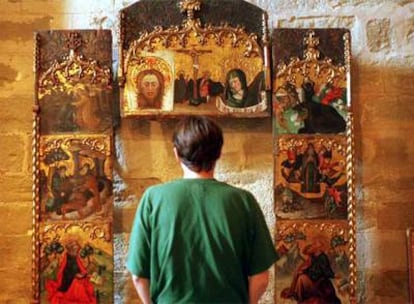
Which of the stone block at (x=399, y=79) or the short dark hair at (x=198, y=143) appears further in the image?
the stone block at (x=399, y=79)

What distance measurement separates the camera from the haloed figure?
106 inches

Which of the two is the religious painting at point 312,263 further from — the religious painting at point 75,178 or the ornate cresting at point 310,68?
the religious painting at point 75,178

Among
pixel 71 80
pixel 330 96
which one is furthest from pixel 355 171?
pixel 71 80

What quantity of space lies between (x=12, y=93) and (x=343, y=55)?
59.9 inches

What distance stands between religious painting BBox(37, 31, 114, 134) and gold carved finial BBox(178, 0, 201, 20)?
349mm

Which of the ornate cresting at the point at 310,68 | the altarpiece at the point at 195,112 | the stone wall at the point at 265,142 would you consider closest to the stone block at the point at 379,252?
the stone wall at the point at 265,142

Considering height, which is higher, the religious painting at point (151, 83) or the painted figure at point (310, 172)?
the religious painting at point (151, 83)

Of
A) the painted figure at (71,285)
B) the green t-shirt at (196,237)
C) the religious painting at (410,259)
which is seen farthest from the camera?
the religious painting at (410,259)

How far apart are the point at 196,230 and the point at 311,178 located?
1113 millimetres

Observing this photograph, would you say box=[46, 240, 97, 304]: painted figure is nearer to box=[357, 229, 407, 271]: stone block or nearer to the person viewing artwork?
the person viewing artwork

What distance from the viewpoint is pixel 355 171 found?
2840 millimetres

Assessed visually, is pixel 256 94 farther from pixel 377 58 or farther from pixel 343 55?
pixel 377 58

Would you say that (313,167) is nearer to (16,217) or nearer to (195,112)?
(195,112)

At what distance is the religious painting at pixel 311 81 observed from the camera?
2.69 metres
